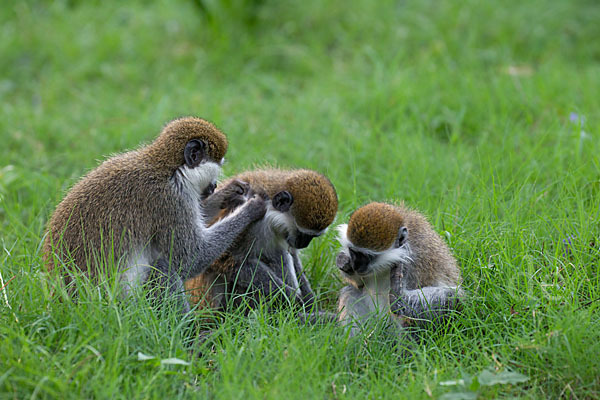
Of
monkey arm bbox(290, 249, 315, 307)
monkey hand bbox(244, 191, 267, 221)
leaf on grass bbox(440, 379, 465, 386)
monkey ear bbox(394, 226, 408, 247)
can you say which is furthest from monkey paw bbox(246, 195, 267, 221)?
leaf on grass bbox(440, 379, 465, 386)

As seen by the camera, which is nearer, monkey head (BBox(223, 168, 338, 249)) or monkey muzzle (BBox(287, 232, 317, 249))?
monkey head (BBox(223, 168, 338, 249))

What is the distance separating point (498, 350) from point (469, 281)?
0.77 metres

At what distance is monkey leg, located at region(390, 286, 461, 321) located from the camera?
4.39 meters

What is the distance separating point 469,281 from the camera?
15.5 feet

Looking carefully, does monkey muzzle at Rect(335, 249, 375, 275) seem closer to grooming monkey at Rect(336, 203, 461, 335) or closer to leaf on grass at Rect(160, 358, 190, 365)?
grooming monkey at Rect(336, 203, 461, 335)

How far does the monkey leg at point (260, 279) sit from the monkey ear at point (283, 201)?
Answer: 42cm

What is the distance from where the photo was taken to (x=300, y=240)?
15.9 ft

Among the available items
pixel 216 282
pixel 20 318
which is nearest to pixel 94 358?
pixel 20 318

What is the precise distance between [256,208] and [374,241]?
0.96m

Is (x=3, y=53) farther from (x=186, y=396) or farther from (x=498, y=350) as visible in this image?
(x=498, y=350)

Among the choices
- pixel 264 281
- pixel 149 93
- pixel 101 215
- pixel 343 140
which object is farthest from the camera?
pixel 149 93

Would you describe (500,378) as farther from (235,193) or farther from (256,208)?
(235,193)

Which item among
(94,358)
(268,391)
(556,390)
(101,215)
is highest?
(101,215)

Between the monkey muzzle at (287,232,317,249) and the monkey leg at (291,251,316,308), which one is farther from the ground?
the monkey muzzle at (287,232,317,249)
